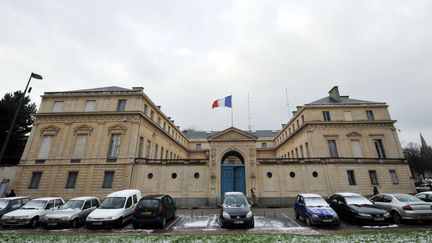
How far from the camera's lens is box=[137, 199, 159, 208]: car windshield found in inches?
456

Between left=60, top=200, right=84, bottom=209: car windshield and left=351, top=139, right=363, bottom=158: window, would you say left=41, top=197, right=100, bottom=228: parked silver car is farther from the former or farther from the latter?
left=351, top=139, right=363, bottom=158: window

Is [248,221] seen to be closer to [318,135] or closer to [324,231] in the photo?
[324,231]

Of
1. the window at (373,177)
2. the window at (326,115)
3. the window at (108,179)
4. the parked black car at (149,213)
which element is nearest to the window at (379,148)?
the window at (373,177)

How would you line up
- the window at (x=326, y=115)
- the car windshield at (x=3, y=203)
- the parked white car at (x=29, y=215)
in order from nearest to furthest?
1. the parked white car at (x=29, y=215)
2. the car windshield at (x=3, y=203)
3. the window at (x=326, y=115)

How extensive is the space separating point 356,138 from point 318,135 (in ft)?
15.7

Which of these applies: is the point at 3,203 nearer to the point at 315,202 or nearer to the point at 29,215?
the point at 29,215

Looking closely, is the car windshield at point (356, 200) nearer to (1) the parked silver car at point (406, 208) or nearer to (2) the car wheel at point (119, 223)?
(1) the parked silver car at point (406, 208)

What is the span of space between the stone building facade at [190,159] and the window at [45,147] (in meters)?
0.12

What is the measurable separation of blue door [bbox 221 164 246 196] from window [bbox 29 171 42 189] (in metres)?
20.5

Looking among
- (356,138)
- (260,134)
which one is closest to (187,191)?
(356,138)

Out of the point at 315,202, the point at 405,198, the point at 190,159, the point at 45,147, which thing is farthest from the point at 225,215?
the point at 45,147

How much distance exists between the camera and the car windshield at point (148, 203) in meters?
11.6

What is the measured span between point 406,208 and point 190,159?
55.9ft

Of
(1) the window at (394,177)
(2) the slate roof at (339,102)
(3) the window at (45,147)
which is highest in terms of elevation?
(2) the slate roof at (339,102)
